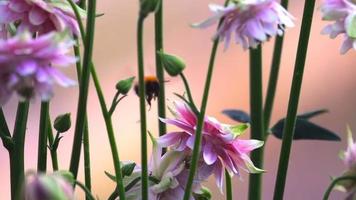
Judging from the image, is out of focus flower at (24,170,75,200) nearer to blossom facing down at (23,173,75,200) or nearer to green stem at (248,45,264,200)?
blossom facing down at (23,173,75,200)

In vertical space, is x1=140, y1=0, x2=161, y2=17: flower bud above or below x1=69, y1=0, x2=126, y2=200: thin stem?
above

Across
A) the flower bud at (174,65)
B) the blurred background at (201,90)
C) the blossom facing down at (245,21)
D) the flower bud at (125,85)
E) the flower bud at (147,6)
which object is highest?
the flower bud at (147,6)

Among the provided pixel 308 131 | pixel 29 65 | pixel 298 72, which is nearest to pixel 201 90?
pixel 308 131

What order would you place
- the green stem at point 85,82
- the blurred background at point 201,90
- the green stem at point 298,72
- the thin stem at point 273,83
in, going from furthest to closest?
1. the blurred background at point 201,90
2. the thin stem at point 273,83
3. the green stem at point 298,72
4. the green stem at point 85,82

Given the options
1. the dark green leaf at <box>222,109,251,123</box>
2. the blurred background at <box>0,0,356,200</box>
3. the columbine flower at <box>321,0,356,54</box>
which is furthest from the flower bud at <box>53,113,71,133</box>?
the blurred background at <box>0,0,356,200</box>

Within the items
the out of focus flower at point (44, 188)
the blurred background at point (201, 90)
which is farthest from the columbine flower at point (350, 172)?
Result: the blurred background at point (201, 90)

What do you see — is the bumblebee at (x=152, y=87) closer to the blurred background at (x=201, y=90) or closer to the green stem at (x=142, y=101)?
the green stem at (x=142, y=101)

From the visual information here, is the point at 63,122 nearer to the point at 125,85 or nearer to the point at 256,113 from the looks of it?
the point at 125,85
